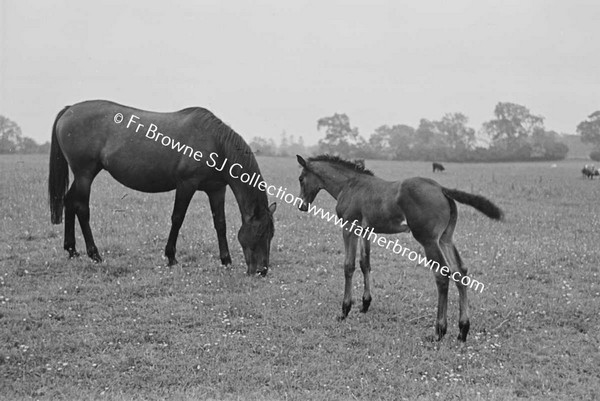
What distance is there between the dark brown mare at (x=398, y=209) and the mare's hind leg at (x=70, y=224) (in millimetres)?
4796

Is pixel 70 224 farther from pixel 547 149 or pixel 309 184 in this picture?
pixel 547 149

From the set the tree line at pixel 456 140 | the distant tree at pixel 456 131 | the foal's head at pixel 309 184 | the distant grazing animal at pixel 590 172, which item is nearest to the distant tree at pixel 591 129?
the tree line at pixel 456 140

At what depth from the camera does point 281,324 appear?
264 inches

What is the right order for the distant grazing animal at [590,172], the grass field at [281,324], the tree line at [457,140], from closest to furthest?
the grass field at [281,324] < the distant grazing animal at [590,172] < the tree line at [457,140]

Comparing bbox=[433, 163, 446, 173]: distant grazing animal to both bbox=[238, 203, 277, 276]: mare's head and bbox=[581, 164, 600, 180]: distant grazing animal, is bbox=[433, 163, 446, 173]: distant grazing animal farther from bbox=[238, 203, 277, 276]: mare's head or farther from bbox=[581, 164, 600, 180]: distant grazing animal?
bbox=[238, 203, 277, 276]: mare's head

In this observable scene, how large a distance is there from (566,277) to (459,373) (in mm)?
4780

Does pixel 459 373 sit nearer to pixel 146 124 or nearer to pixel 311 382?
pixel 311 382

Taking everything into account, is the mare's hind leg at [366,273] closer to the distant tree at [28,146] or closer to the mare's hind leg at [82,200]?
the mare's hind leg at [82,200]

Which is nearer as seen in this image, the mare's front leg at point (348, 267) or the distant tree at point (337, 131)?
the mare's front leg at point (348, 267)

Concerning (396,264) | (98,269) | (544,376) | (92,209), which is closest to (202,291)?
(98,269)

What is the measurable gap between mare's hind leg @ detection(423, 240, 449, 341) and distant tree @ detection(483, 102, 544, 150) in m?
73.7

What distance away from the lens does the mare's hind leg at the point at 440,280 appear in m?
6.11

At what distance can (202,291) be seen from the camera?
313 inches

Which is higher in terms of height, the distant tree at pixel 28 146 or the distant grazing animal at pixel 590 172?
the distant grazing animal at pixel 590 172
